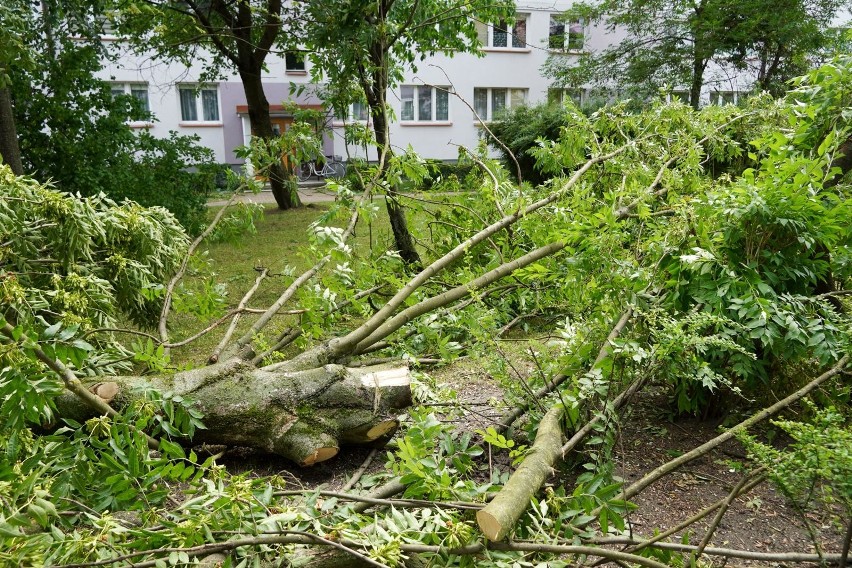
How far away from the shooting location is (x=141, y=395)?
306 cm

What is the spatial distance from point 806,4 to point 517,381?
50.7ft

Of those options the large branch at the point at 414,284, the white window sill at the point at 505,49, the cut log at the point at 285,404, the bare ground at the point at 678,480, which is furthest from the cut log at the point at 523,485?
the white window sill at the point at 505,49

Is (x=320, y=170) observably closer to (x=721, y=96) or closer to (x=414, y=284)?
(x=721, y=96)

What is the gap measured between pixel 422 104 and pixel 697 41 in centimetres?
958

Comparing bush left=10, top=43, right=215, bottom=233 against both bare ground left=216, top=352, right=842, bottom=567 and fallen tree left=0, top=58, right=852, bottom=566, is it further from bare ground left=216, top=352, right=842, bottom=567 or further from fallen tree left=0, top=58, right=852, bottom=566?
bare ground left=216, top=352, right=842, bottom=567

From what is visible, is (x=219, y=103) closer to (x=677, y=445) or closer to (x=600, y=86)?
(x=600, y=86)

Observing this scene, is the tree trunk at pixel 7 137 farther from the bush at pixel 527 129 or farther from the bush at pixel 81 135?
the bush at pixel 527 129

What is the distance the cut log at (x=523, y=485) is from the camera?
6.05 feet

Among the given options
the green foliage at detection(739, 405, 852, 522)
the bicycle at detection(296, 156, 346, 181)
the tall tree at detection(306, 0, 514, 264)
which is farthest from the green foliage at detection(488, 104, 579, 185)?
the green foliage at detection(739, 405, 852, 522)

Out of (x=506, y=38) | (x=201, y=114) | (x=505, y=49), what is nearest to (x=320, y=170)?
(x=201, y=114)

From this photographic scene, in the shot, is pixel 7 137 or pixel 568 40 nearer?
pixel 7 137

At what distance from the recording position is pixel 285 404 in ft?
10.5

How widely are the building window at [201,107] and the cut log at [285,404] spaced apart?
20429mm

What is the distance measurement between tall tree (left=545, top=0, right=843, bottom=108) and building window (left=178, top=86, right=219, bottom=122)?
11584 mm
